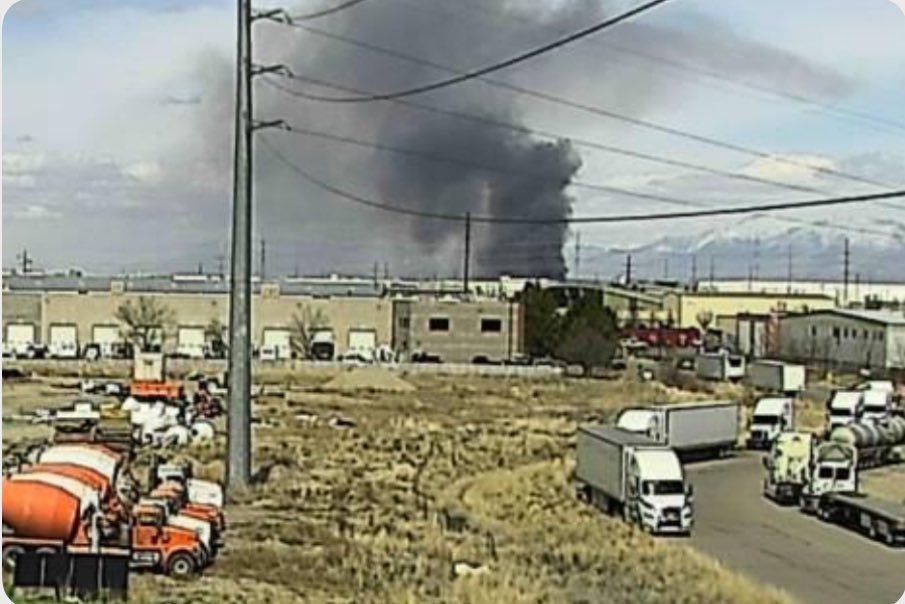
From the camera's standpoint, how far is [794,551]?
998cm

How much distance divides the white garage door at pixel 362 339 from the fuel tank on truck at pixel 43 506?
29.3 m

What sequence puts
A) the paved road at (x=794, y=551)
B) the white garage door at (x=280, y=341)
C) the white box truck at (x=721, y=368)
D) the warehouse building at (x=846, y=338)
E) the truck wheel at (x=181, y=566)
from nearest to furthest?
the truck wheel at (x=181, y=566)
the paved road at (x=794, y=551)
the white box truck at (x=721, y=368)
the warehouse building at (x=846, y=338)
the white garage door at (x=280, y=341)

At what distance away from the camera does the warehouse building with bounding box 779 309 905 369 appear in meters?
29.7

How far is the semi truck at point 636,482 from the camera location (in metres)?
11.0

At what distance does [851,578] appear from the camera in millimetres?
8812

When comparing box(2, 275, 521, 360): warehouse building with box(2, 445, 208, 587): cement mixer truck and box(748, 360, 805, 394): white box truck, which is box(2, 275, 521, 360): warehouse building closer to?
box(748, 360, 805, 394): white box truck

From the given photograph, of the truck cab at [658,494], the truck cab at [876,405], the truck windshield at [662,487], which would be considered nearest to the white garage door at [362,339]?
the truck cab at [876,405]

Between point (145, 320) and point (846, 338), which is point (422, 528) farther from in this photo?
point (846, 338)

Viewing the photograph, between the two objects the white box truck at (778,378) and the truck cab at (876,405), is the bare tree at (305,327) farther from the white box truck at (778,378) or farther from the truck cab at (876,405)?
the truck cab at (876,405)

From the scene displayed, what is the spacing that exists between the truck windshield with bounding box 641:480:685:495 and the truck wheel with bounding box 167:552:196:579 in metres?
5.28

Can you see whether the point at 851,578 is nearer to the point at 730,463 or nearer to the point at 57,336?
the point at 730,463

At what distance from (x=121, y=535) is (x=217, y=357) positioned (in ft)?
77.2

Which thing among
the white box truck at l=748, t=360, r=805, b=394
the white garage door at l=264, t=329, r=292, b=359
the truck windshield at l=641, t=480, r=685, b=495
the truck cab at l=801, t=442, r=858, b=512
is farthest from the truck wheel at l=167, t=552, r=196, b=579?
the white garage door at l=264, t=329, r=292, b=359

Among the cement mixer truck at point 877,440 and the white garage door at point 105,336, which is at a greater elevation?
the white garage door at point 105,336
